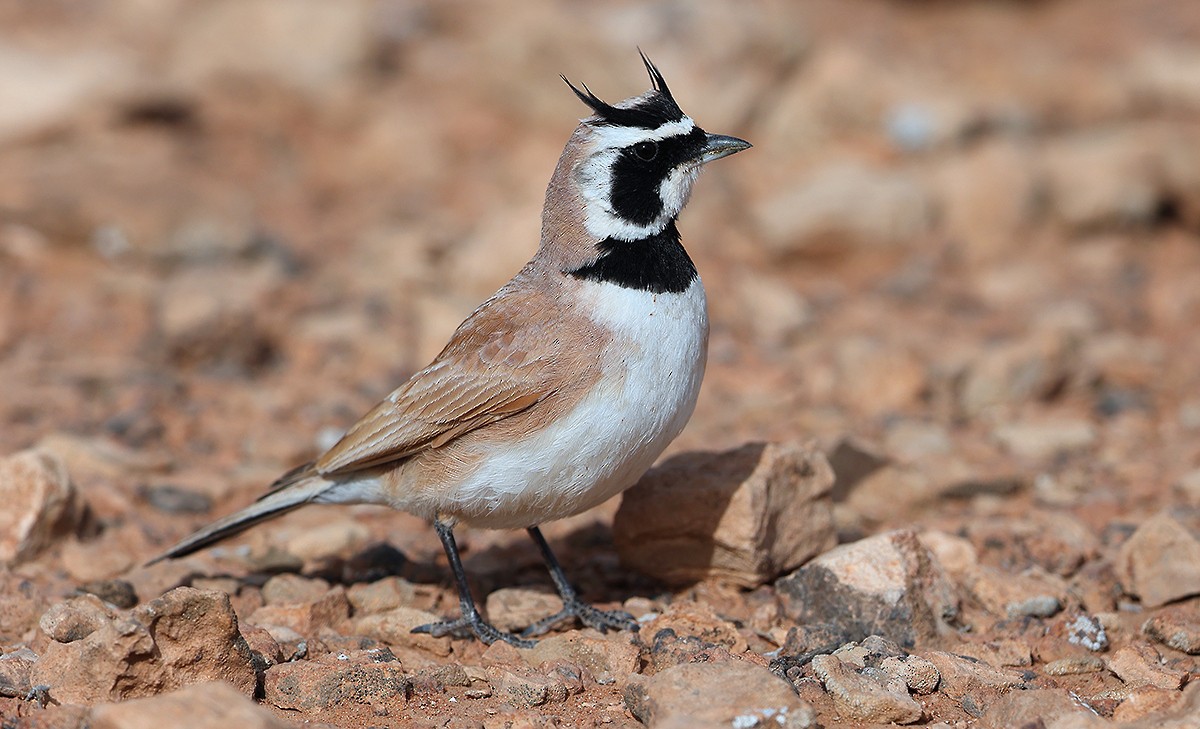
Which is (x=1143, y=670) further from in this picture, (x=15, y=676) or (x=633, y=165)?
(x=15, y=676)

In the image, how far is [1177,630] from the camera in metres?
5.68

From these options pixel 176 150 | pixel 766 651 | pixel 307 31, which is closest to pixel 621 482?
pixel 766 651

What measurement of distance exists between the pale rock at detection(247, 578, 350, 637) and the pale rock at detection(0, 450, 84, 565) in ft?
4.74

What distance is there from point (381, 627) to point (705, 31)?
10063 millimetres

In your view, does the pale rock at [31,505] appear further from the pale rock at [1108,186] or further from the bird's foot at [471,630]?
the pale rock at [1108,186]

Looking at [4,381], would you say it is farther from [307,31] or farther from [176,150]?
[307,31]

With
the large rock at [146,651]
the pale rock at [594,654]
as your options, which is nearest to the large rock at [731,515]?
the pale rock at [594,654]

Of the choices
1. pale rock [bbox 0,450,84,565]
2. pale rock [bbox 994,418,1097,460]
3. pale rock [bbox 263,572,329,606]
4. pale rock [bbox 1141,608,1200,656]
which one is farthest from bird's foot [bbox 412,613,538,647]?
pale rock [bbox 994,418,1097,460]

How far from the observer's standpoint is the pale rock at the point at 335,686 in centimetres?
522

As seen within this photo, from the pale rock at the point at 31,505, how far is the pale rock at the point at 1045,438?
5862 millimetres

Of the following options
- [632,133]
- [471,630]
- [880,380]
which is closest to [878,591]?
[471,630]

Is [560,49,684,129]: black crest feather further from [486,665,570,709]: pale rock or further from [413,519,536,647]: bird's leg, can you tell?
[486,665,570,709]: pale rock

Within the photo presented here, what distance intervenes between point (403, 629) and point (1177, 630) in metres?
3.45

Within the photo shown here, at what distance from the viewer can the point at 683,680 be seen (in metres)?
4.90
